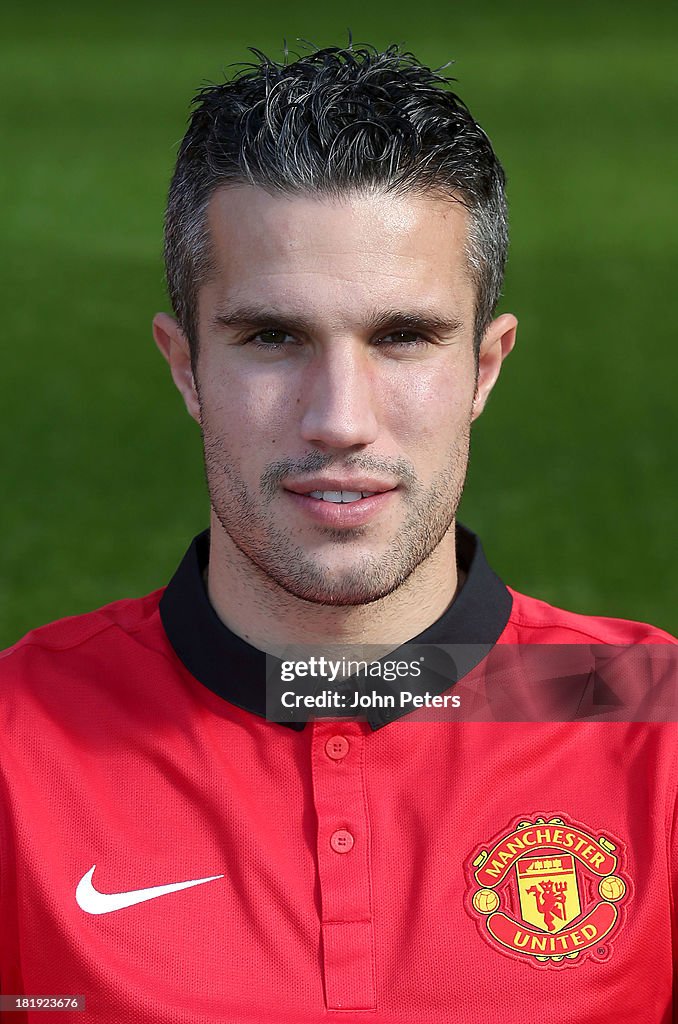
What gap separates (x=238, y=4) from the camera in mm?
8648

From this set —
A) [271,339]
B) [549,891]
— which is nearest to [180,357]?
[271,339]

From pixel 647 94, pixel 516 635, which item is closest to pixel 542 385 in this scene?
pixel 647 94

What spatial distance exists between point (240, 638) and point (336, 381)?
0.40 m

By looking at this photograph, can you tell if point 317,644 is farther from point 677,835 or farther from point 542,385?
point 542,385

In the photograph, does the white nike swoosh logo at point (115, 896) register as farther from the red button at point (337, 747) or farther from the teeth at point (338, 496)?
the teeth at point (338, 496)

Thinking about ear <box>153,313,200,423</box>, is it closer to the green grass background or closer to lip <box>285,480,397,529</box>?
lip <box>285,480,397,529</box>

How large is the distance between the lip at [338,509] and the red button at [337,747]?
26 centimetres

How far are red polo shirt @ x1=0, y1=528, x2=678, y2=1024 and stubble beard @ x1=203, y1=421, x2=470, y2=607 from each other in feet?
0.48

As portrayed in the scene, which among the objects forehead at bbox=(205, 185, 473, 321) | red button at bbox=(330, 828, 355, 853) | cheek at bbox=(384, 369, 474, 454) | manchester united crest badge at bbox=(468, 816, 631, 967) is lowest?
manchester united crest badge at bbox=(468, 816, 631, 967)

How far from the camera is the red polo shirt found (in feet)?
5.35

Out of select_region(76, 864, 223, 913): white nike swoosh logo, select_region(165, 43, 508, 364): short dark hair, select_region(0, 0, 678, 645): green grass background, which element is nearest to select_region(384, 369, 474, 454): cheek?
select_region(165, 43, 508, 364): short dark hair

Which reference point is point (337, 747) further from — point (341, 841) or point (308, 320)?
point (308, 320)

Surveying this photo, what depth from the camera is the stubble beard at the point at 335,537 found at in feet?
5.77

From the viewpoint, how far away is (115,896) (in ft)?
5.52
